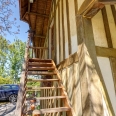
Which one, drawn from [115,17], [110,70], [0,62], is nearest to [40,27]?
[115,17]

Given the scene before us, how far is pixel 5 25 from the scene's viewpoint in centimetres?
363

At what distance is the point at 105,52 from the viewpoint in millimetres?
2121

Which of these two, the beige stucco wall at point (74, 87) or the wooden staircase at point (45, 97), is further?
the beige stucco wall at point (74, 87)

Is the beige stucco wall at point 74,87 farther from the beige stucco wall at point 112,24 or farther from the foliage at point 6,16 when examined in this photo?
the foliage at point 6,16

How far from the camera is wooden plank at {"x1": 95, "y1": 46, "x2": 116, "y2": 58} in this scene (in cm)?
207

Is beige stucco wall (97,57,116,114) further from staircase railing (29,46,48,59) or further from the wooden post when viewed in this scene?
staircase railing (29,46,48,59)

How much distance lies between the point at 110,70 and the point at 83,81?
56cm

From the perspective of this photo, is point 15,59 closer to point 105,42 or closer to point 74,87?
point 74,87

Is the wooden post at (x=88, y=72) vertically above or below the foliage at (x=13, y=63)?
below

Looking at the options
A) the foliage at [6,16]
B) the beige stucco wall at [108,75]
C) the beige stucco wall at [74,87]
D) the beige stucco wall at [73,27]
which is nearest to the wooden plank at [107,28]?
the beige stucco wall at [108,75]

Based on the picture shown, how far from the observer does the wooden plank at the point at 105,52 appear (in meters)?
2.07

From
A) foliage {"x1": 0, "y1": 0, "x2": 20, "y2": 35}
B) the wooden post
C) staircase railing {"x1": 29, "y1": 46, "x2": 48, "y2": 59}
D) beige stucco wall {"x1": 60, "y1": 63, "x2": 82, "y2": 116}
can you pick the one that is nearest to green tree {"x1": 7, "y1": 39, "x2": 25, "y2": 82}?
staircase railing {"x1": 29, "y1": 46, "x2": 48, "y2": 59}

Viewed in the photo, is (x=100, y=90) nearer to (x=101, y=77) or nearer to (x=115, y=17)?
(x=101, y=77)

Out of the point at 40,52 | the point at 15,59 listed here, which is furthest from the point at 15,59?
the point at 40,52
